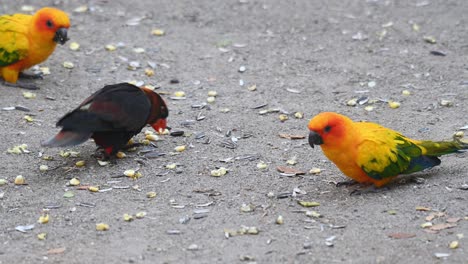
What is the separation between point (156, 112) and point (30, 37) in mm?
1852

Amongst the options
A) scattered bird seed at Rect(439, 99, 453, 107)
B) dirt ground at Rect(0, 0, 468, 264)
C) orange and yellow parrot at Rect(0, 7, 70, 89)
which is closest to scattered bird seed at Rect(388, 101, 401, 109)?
dirt ground at Rect(0, 0, 468, 264)

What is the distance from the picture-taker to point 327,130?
5.68 meters

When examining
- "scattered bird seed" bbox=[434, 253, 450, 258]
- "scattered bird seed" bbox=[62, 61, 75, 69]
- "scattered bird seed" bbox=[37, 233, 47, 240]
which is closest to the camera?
"scattered bird seed" bbox=[434, 253, 450, 258]

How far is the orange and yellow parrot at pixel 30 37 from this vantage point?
775 centimetres

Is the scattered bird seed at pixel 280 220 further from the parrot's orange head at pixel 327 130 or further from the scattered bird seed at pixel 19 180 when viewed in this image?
the scattered bird seed at pixel 19 180

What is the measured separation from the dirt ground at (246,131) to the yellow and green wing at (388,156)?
0.53 ft

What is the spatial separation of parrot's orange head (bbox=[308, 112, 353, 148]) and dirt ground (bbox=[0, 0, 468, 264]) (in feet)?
1.46

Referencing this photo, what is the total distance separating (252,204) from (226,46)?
3.74 metres

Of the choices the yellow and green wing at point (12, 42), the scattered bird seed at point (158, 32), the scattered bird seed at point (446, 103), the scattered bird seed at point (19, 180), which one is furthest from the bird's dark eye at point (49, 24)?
the scattered bird seed at point (446, 103)

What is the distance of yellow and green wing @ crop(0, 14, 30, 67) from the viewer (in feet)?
25.4

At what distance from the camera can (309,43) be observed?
923 cm

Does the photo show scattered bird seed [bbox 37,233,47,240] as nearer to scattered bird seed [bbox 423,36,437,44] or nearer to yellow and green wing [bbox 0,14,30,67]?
yellow and green wing [bbox 0,14,30,67]

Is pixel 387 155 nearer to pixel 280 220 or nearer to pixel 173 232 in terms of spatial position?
pixel 280 220

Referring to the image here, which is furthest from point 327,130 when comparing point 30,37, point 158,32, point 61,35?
point 158,32
